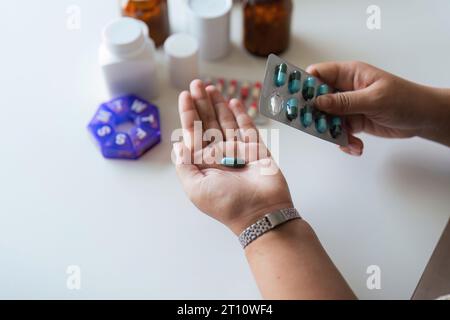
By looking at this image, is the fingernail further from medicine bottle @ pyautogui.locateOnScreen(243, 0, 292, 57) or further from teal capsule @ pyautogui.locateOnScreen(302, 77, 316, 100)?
medicine bottle @ pyautogui.locateOnScreen(243, 0, 292, 57)

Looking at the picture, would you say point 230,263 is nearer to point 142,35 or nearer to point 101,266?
point 101,266

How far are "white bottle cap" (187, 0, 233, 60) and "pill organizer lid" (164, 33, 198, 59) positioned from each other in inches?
1.0

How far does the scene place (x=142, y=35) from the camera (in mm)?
649

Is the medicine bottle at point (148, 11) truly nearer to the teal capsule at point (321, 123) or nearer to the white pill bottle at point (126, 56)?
the white pill bottle at point (126, 56)

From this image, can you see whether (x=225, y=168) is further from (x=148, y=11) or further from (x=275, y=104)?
(x=148, y=11)

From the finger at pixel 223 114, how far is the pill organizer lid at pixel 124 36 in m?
0.11

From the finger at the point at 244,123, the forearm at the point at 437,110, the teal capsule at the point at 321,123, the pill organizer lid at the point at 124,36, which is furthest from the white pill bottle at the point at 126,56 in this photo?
the forearm at the point at 437,110

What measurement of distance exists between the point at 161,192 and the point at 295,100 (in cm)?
20

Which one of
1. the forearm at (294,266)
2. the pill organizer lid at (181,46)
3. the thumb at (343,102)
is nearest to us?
the forearm at (294,266)

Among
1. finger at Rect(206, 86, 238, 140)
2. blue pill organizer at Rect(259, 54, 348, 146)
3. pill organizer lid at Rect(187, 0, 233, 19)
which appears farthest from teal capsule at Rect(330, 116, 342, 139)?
pill organizer lid at Rect(187, 0, 233, 19)

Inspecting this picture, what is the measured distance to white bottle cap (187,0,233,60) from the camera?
0.69 meters

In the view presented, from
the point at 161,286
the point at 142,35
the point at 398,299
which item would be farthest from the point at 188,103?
the point at 398,299

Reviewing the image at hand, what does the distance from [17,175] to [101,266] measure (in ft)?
0.57

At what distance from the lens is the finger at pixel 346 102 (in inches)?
22.7
